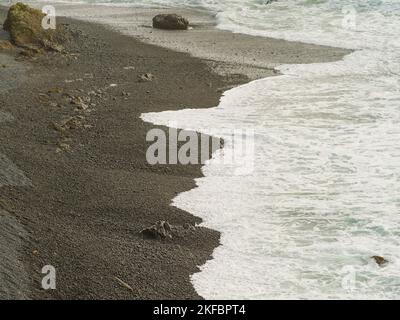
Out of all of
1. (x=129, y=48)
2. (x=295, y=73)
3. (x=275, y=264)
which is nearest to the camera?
(x=275, y=264)

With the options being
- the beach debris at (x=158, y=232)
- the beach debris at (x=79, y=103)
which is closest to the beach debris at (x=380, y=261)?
the beach debris at (x=158, y=232)

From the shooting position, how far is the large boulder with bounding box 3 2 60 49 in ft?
52.0

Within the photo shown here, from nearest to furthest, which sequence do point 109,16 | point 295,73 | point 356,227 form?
point 356,227 → point 295,73 → point 109,16

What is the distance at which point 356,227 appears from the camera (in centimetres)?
795

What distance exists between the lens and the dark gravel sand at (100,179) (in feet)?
22.5

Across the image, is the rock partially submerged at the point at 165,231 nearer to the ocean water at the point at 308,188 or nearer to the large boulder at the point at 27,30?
the ocean water at the point at 308,188

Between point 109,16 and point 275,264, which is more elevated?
point 109,16

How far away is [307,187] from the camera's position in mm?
9047

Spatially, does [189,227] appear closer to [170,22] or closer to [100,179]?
[100,179]

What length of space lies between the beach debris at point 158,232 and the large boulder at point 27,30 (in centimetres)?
923

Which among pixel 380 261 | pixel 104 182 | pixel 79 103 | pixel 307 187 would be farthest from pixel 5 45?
pixel 380 261
